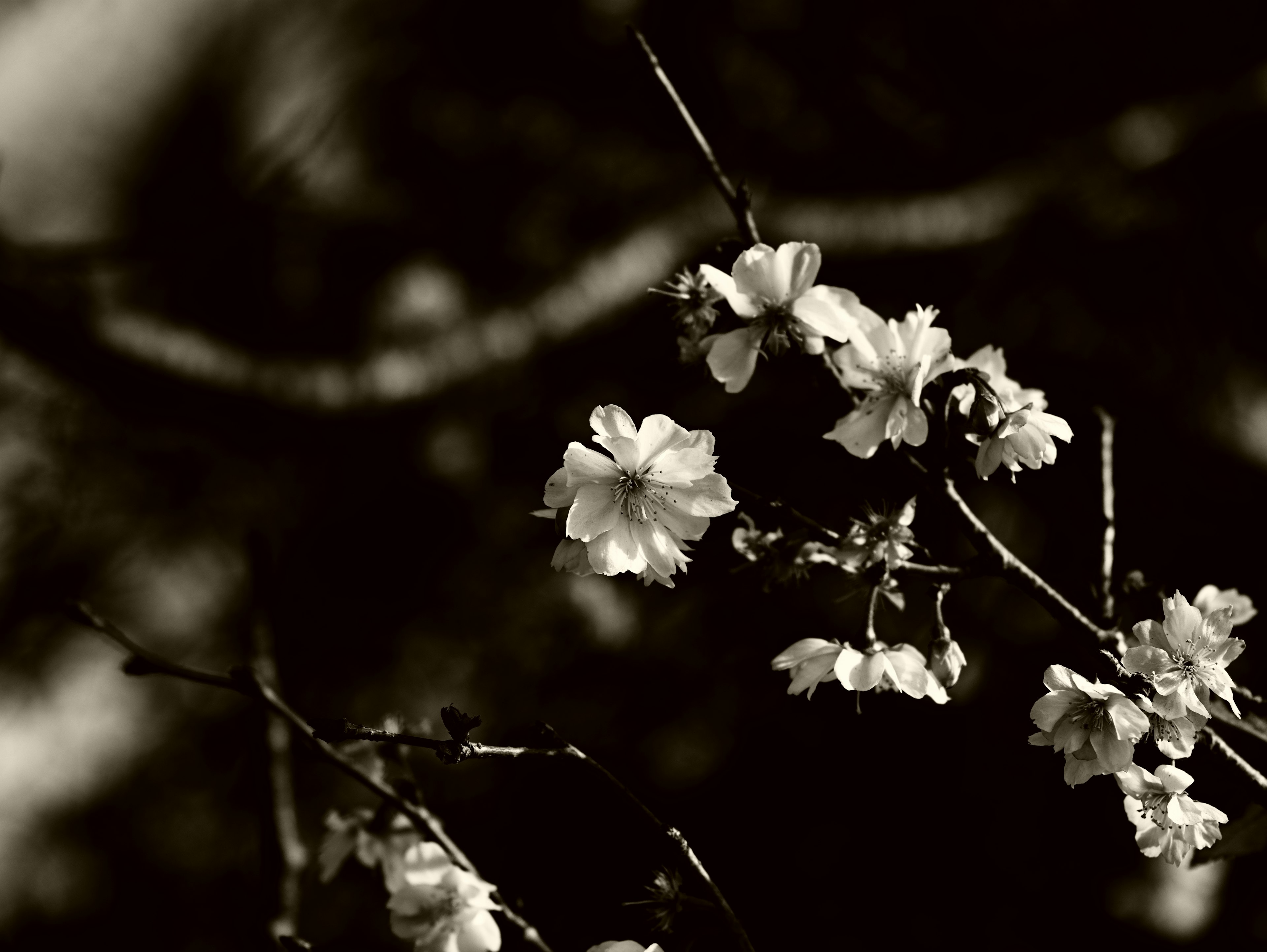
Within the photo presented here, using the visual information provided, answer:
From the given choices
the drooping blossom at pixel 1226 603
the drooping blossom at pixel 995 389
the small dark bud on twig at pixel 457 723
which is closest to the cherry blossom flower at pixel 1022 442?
the drooping blossom at pixel 995 389

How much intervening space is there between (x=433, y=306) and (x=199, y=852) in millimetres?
1236

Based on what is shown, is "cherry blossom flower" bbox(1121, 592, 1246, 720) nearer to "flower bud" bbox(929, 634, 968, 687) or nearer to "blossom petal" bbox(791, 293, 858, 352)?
"flower bud" bbox(929, 634, 968, 687)

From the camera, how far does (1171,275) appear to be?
6.63 ft

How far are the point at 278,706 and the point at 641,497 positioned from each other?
0.31 meters

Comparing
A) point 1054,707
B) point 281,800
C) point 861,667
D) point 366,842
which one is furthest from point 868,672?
point 281,800

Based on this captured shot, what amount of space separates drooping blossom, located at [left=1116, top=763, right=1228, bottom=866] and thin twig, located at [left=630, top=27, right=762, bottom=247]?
0.41 m

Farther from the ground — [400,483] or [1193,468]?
[400,483]

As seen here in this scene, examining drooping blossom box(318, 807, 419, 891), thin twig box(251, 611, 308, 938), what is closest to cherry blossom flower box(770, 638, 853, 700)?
drooping blossom box(318, 807, 419, 891)

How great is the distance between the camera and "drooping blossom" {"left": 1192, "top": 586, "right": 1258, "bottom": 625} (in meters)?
0.69

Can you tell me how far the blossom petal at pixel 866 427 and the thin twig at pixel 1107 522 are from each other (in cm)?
20

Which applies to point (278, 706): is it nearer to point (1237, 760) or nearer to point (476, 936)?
point (476, 936)

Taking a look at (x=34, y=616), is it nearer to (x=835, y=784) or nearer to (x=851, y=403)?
(x=835, y=784)

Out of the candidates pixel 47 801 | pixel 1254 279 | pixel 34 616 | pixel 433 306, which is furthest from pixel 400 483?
pixel 1254 279

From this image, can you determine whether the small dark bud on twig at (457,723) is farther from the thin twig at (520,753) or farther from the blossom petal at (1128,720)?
the blossom petal at (1128,720)
